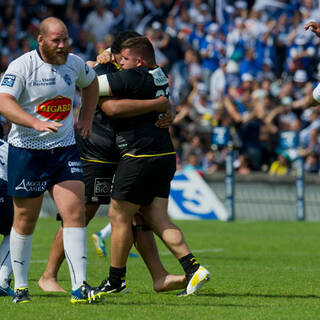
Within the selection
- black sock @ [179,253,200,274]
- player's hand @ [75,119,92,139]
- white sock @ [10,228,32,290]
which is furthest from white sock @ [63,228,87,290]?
black sock @ [179,253,200,274]

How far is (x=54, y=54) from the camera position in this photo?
679cm

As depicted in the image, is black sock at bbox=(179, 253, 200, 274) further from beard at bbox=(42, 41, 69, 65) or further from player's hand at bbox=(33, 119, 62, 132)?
beard at bbox=(42, 41, 69, 65)

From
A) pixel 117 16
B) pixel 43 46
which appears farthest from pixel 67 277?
pixel 117 16

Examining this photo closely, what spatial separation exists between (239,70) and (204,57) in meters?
1.36

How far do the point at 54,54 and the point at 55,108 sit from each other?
42cm

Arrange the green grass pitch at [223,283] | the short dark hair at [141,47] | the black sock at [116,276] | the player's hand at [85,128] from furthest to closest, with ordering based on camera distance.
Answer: the black sock at [116,276], the short dark hair at [141,47], the player's hand at [85,128], the green grass pitch at [223,283]

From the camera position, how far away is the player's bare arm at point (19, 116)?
6.36 metres

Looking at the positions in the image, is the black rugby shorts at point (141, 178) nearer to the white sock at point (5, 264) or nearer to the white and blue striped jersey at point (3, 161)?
the white and blue striped jersey at point (3, 161)

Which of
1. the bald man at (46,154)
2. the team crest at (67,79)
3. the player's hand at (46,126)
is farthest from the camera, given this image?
the team crest at (67,79)

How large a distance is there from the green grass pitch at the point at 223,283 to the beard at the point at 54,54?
191cm

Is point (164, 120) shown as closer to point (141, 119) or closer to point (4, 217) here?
point (141, 119)

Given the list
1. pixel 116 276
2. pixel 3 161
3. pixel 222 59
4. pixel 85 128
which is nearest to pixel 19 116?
pixel 85 128

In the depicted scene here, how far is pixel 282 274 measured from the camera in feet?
31.7

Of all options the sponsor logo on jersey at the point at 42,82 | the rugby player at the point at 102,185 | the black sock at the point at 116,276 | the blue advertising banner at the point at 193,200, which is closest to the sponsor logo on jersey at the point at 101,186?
the rugby player at the point at 102,185
